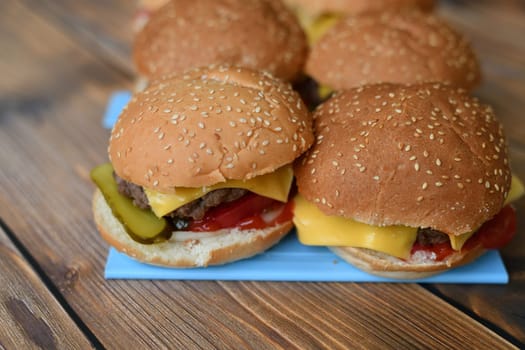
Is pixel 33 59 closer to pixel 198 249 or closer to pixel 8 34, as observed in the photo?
pixel 8 34

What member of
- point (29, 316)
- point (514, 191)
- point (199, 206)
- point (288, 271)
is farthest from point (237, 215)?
point (514, 191)

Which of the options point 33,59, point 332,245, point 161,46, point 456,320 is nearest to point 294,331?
point 332,245

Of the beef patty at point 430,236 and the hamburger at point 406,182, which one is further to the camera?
the beef patty at point 430,236

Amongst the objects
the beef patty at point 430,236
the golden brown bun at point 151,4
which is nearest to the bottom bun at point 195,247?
the beef patty at point 430,236

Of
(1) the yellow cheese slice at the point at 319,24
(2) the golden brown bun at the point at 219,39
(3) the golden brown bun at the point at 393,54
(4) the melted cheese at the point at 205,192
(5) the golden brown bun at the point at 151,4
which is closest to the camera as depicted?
(4) the melted cheese at the point at 205,192

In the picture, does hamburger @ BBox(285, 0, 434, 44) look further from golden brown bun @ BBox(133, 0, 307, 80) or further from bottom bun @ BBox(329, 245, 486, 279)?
bottom bun @ BBox(329, 245, 486, 279)

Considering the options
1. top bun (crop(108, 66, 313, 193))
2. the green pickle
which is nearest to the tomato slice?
the green pickle

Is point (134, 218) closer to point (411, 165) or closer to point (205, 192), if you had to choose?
point (205, 192)

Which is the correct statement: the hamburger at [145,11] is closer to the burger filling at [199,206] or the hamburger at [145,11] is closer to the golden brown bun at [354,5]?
the golden brown bun at [354,5]
